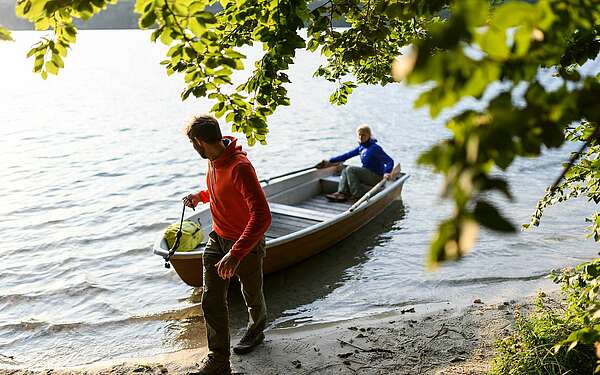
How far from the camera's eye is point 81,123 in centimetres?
2638

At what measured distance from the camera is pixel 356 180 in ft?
37.2

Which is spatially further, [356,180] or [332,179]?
[332,179]

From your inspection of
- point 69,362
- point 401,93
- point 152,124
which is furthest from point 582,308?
point 401,93

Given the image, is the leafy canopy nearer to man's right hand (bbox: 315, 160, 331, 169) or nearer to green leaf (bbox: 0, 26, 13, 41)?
green leaf (bbox: 0, 26, 13, 41)

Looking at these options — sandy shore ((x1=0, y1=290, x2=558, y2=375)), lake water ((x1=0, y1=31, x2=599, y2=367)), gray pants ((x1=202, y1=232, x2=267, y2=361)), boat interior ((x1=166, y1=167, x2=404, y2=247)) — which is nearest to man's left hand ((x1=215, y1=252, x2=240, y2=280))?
gray pants ((x1=202, y1=232, x2=267, y2=361))

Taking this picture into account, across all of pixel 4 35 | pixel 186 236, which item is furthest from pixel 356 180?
pixel 4 35

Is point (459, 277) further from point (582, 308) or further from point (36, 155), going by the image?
point (36, 155)

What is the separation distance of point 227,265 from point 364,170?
6999mm

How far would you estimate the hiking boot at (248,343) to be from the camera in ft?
18.9

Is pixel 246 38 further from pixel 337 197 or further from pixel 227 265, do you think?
pixel 337 197

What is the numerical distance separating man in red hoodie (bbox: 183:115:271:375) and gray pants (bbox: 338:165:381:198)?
608 centimetres

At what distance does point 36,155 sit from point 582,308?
19715mm

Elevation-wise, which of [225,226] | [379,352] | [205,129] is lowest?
[379,352]

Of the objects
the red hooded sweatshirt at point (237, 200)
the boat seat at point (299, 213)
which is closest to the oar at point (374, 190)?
the boat seat at point (299, 213)
